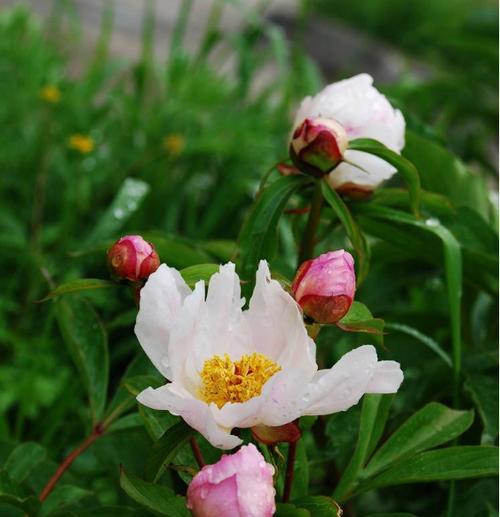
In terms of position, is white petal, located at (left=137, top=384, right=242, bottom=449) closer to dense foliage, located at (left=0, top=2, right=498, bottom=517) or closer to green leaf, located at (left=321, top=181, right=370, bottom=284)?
dense foliage, located at (left=0, top=2, right=498, bottom=517)

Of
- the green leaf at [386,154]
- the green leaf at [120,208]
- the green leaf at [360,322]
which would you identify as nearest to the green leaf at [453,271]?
the green leaf at [386,154]

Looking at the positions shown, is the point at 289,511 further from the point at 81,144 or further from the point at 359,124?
the point at 81,144

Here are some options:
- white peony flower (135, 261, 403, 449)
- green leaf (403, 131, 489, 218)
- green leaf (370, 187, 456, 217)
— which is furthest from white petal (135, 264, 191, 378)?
green leaf (403, 131, 489, 218)

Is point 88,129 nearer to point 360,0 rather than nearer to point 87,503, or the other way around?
point 87,503

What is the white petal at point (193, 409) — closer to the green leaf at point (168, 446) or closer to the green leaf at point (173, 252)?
the green leaf at point (168, 446)

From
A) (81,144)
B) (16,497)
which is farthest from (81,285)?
(81,144)

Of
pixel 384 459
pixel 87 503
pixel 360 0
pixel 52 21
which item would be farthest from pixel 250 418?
pixel 360 0

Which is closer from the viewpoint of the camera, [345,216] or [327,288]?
[327,288]
